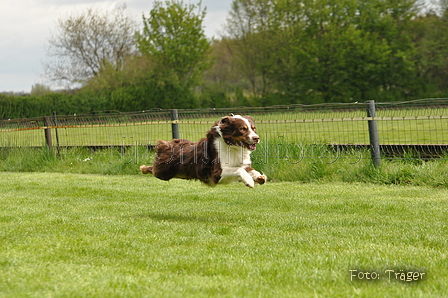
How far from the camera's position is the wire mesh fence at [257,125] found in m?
9.10

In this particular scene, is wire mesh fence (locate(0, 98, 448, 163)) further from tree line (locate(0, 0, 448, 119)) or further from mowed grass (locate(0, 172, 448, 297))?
tree line (locate(0, 0, 448, 119))

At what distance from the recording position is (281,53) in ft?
129

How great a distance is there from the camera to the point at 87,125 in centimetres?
1288

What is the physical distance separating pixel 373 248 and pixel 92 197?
4.96m

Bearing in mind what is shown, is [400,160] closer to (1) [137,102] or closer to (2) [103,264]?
(2) [103,264]

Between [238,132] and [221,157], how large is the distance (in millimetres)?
410

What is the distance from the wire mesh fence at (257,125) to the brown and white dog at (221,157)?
3248mm

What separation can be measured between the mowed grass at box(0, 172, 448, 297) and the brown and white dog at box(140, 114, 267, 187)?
51 centimetres

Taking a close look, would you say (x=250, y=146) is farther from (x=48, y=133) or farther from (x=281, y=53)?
(x=281, y=53)

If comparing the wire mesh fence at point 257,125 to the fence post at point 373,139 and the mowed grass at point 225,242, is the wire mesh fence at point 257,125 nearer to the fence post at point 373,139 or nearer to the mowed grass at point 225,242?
the fence post at point 373,139

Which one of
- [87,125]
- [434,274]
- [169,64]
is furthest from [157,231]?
[169,64]

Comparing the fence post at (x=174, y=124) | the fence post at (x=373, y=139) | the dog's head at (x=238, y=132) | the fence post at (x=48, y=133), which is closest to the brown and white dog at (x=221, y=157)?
the dog's head at (x=238, y=132)

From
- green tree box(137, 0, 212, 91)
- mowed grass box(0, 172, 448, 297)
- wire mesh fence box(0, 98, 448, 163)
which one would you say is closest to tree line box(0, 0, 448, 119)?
green tree box(137, 0, 212, 91)

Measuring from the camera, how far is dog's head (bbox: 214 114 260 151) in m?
5.97
